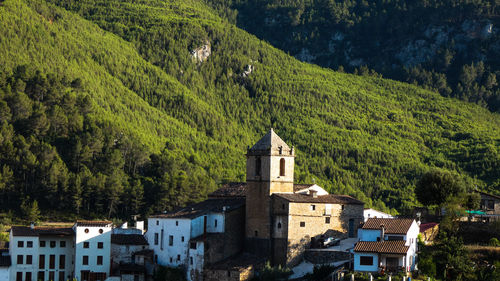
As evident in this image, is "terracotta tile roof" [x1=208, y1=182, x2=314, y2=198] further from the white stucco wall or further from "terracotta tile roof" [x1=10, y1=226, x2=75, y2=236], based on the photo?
the white stucco wall

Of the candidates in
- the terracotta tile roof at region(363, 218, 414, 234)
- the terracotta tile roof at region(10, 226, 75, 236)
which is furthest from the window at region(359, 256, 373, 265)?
the terracotta tile roof at region(10, 226, 75, 236)

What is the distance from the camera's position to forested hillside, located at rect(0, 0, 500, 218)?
404ft

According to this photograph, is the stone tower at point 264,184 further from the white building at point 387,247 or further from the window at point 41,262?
the window at point 41,262

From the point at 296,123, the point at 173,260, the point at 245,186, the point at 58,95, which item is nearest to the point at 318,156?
the point at 296,123

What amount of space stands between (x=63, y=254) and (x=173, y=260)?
988cm

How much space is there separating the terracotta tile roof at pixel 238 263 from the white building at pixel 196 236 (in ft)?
2.35

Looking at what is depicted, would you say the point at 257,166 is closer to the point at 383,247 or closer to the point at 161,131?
the point at 383,247

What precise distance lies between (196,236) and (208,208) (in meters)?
3.70

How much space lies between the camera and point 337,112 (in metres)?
189

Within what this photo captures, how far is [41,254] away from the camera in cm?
8800

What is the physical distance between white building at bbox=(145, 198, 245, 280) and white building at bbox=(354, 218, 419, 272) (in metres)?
12.5

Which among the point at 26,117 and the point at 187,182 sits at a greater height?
the point at 26,117

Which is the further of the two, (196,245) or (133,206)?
(133,206)

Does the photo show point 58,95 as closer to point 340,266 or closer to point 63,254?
point 63,254
